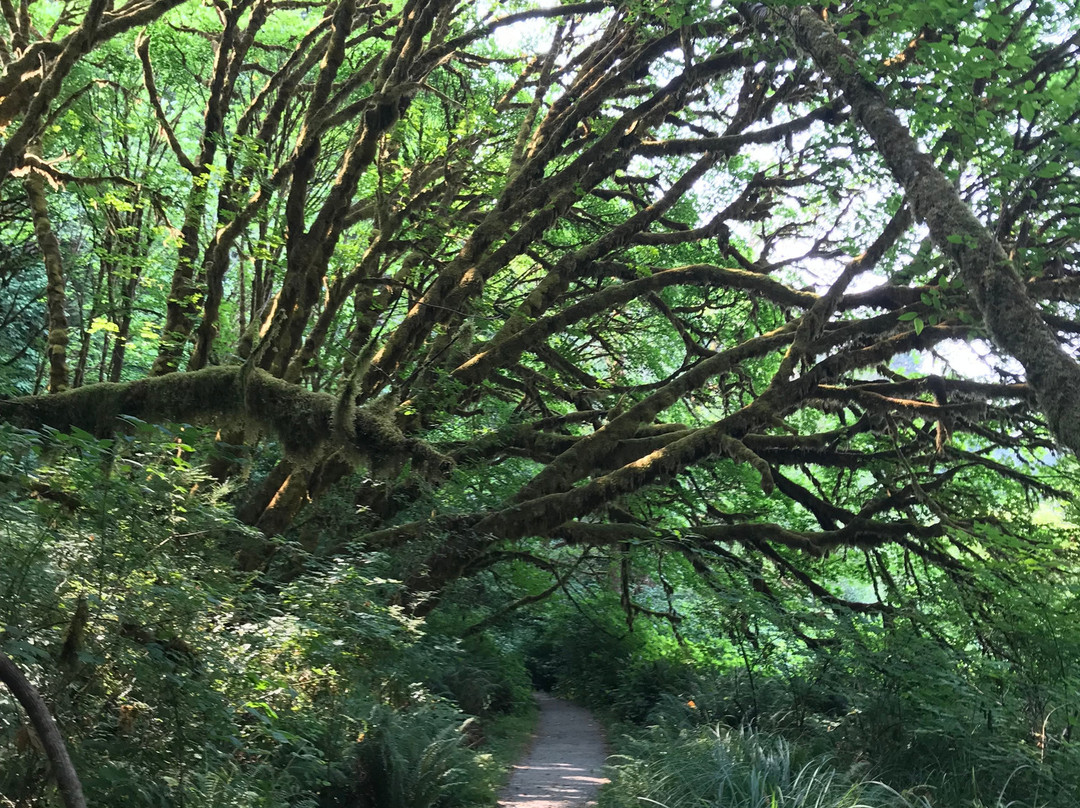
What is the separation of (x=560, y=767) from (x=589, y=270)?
5378 mm

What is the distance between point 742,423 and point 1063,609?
9.25 ft

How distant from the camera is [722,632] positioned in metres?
8.28

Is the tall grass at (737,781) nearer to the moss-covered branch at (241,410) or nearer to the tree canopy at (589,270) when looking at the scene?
the tree canopy at (589,270)

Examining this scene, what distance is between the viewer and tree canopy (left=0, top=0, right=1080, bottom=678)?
4.77m

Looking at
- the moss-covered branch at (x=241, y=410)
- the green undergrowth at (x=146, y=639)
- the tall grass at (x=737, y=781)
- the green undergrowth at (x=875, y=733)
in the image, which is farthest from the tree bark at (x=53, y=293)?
the green undergrowth at (x=875, y=733)

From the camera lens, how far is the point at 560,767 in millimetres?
8297

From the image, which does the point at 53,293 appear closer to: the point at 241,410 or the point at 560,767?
the point at 241,410

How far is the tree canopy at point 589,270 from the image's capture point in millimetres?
4773

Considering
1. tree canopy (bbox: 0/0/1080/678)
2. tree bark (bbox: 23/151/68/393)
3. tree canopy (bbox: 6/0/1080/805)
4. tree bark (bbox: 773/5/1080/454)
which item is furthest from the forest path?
tree bark (bbox: 23/151/68/393)

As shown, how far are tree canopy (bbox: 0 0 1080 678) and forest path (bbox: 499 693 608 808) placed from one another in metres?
1.97

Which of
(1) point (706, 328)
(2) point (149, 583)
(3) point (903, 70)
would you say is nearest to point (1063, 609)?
(3) point (903, 70)

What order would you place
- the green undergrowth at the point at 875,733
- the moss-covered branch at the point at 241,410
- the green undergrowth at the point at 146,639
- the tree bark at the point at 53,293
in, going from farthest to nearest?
the tree bark at the point at 53,293
the moss-covered branch at the point at 241,410
the green undergrowth at the point at 875,733
the green undergrowth at the point at 146,639

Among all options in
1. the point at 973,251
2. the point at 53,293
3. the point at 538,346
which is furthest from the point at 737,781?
the point at 53,293

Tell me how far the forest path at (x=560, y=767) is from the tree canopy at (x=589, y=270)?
1.97 m
